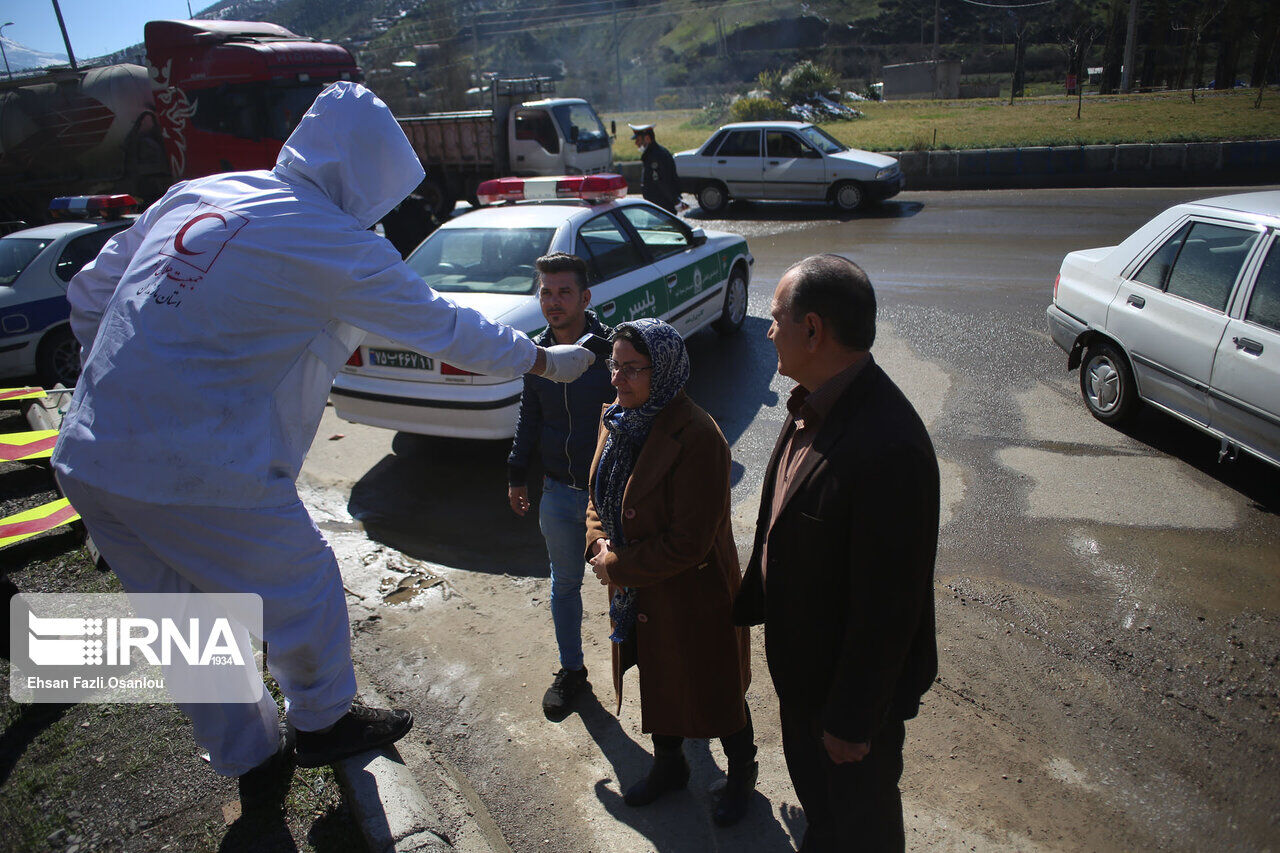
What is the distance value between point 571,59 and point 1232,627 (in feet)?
233

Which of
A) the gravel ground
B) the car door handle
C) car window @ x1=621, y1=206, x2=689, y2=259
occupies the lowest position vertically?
the gravel ground

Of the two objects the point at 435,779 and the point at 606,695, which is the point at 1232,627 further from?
the point at 435,779

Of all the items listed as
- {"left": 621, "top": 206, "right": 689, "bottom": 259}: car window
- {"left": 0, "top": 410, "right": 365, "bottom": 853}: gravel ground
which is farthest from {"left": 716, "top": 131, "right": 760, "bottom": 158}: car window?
{"left": 0, "top": 410, "right": 365, "bottom": 853}: gravel ground

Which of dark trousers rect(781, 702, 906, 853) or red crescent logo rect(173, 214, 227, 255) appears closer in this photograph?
dark trousers rect(781, 702, 906, 853)

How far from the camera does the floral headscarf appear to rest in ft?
7.82

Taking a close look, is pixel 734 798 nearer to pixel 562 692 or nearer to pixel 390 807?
pixel 562 692

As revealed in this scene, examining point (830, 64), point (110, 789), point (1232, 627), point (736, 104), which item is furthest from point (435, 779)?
point (830, 64)

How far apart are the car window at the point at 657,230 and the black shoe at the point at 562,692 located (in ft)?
13.4

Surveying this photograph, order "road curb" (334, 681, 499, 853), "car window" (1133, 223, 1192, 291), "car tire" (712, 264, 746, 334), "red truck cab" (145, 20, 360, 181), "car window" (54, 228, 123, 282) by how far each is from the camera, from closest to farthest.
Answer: "road curb" (334, 681, 499, 853) → "car window" (1133, 223, 1192, 291) → "car window" (54, 228, 123, 282) → "car tire" (712, 264, 746, 334) → "red truck cab" (145, 20, 360, 181)

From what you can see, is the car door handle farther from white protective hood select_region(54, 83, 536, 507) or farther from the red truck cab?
the red truck cab

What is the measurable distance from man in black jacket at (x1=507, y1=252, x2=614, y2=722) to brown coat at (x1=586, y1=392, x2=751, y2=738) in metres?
0.55

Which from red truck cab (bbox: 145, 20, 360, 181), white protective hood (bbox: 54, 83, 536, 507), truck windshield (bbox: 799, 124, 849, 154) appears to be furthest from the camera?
truck windshield (bbox: 799, 124, 849, 154)

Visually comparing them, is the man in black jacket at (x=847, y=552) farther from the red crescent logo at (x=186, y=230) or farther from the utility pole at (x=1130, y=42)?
the utility pole at (x=1130, y=42)

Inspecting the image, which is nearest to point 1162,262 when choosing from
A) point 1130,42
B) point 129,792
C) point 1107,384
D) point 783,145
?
point 1107,384
